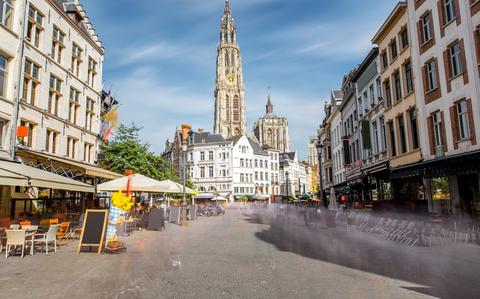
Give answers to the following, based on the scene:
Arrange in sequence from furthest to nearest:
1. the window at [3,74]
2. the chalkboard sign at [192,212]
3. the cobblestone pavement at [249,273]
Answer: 1. the chalkboard sign at [192,212]
2. the window at [3,74]
3. the cobblestone pavement at [249,273]

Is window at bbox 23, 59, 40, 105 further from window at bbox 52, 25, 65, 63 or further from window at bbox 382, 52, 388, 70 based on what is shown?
window at bbox 382, 52, 388, 70

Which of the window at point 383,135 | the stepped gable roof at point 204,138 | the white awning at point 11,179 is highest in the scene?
the stepped gable roof at point 204,138

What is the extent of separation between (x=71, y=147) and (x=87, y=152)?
253 centimetres

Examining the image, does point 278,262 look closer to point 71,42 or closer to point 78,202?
point 78,202

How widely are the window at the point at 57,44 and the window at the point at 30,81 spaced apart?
228cm

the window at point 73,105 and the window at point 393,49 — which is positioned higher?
the window at point 393,49

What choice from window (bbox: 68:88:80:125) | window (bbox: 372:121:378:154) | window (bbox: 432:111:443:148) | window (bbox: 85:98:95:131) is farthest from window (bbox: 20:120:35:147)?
window (bbox: 372:121:378:154)

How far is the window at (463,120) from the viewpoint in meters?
15.7

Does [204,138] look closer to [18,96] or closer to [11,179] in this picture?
[18,96]

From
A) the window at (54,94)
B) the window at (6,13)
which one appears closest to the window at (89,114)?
the window at (54,94)

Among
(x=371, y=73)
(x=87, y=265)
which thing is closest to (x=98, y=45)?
(x=371, y=73)

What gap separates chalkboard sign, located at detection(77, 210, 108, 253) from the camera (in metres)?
9.81

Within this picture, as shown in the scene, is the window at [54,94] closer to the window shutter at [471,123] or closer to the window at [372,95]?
the window shutter at [471,123]

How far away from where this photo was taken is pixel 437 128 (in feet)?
59.4
